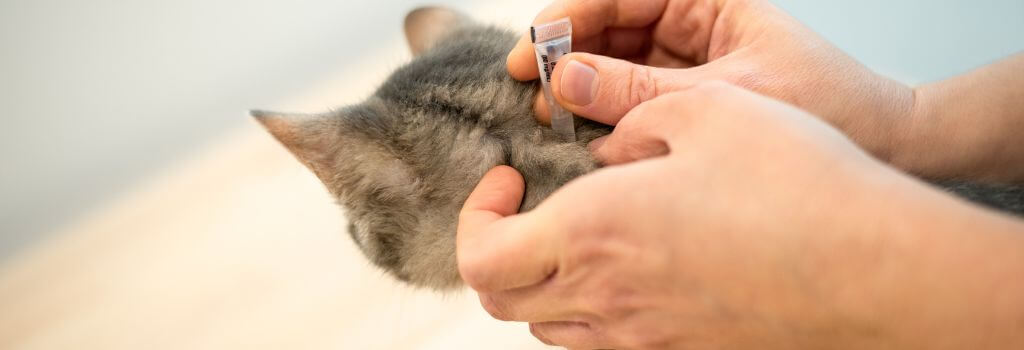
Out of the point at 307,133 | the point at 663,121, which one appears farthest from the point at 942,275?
the point at 307,133

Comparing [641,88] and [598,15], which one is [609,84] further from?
[598,15]

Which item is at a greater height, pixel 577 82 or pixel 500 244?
pixel 577 82

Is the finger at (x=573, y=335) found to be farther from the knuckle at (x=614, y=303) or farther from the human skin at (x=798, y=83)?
the human skin at (x=798, y=83)

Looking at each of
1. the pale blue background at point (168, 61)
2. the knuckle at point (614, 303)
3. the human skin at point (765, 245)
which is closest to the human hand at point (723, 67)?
the human skin at point (765, 245)

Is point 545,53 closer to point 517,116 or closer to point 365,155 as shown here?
point 517,116

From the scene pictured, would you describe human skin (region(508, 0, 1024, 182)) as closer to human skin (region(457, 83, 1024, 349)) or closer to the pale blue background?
human skin (region(457, 83, 1024, 349))

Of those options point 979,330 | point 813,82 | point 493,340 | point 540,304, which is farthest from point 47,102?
point 979,330
